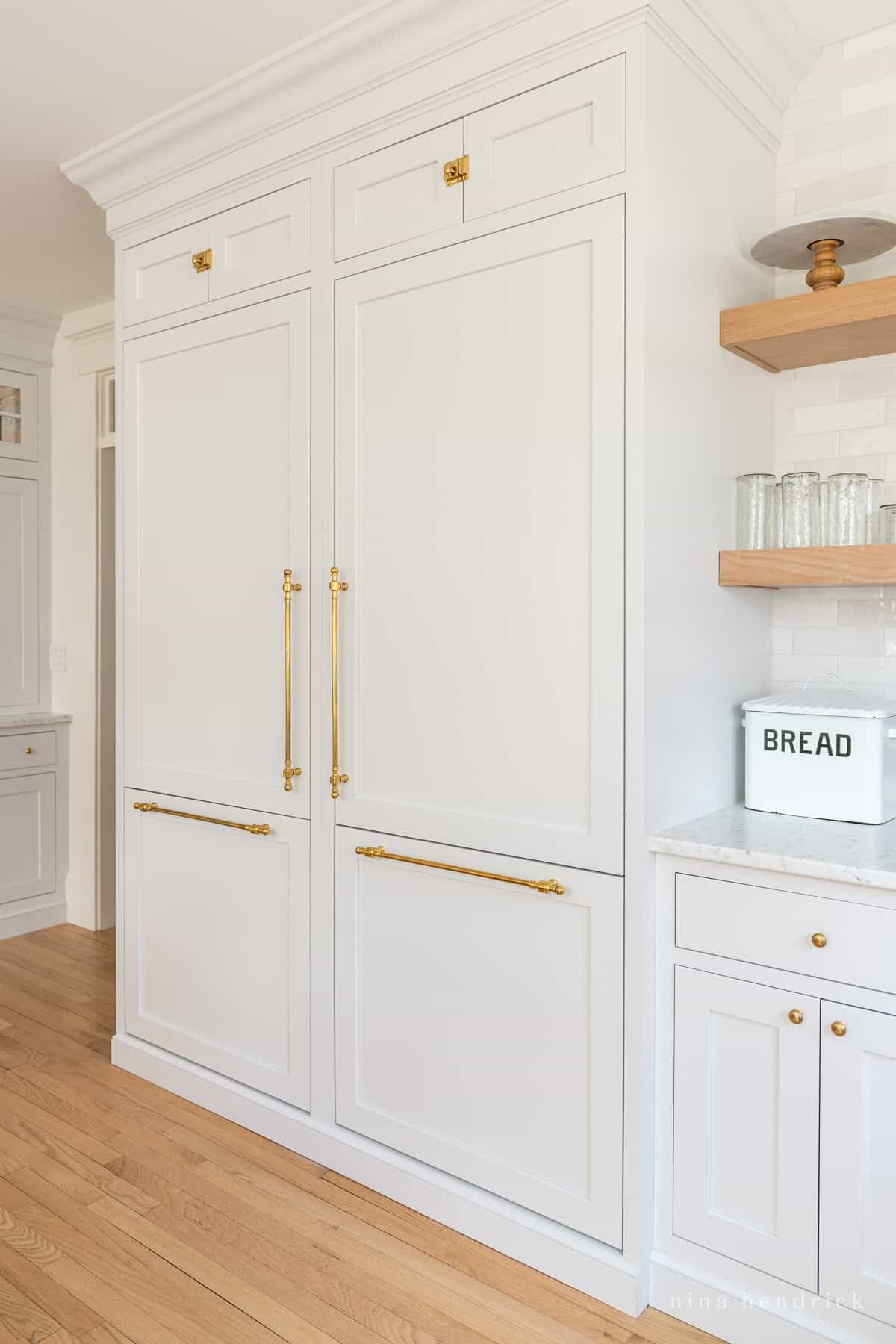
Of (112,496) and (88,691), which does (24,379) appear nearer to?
(112,496)

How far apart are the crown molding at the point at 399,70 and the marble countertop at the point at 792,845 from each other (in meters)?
1.58

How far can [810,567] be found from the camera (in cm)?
210

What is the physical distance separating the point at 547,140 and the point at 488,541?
0.82 meters

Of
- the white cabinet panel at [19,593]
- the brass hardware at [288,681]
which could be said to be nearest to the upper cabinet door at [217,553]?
the brass hardware at [288,681]

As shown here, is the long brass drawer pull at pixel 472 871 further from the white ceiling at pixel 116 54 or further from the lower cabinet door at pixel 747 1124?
the white ceiling at pixel 116 54

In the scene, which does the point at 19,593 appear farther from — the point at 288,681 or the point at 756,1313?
the point at 756,1313

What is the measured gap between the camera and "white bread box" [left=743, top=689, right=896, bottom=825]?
2.03 m

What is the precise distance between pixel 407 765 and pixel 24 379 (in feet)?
10.9

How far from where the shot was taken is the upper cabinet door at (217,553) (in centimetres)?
251

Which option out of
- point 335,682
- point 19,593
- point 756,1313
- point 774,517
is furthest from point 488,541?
point 19,593

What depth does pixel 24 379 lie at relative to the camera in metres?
4.52

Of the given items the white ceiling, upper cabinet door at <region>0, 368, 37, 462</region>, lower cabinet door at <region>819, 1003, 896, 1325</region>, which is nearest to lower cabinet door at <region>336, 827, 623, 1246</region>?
lower cabinet door at <region>819, 1003, 896, 1325</region>

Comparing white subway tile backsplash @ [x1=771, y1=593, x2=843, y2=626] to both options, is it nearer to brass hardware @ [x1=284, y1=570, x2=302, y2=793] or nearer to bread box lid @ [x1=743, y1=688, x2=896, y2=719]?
bread box lid @ [x1=743, y1=688, x2=896, y2=719]

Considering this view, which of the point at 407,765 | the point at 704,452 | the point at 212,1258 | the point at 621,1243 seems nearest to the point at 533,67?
the point at 704,452
